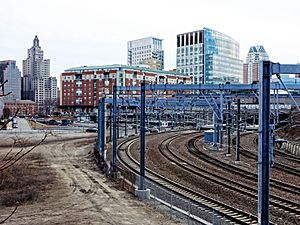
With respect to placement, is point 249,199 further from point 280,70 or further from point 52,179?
point 52,179

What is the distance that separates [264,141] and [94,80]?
349 feet

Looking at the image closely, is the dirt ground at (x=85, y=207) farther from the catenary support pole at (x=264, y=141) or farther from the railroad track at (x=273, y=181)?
the railroad track at (x=273, y=181)

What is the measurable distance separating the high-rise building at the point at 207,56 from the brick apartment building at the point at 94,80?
66.1 feet

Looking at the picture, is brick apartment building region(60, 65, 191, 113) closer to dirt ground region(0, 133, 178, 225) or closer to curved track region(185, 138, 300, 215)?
curved track region(185, 138, 300, 215)

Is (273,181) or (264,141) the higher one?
(264,141)

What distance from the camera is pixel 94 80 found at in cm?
11400

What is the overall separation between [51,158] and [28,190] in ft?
45.6

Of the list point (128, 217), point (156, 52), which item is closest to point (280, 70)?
point (128, 217)

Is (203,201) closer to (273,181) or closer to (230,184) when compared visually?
(230,184)

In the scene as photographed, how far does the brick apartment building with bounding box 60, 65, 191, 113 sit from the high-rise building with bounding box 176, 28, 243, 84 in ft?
66.1

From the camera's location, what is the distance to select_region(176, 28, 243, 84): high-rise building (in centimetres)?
13975

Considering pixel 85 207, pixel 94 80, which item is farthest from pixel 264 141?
pixel 94 80

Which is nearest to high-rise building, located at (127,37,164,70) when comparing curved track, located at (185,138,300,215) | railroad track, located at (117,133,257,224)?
curved track, located at (185,138,300,215)

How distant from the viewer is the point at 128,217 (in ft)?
51.0
